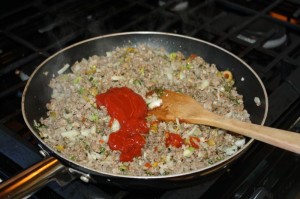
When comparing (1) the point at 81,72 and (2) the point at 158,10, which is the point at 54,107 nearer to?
(1) the point at 81,72

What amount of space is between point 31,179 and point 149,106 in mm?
542

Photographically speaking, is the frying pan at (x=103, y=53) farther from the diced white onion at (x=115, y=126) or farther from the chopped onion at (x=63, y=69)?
the diced white onion at (x=115, y=126)

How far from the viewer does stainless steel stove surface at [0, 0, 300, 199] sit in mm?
1198

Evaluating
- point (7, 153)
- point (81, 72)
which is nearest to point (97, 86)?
point (81, 72)

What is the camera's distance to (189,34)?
1804 mm

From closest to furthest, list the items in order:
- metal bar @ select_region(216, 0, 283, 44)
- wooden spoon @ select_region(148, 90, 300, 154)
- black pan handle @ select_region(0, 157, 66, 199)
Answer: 1. black pan handle @ select_region(0, 157, 66, 199)
2. wooden spoon @ select_region(148, 90, 300, 154)
3. metal bar @ select_region(216, 0, 283, 44)

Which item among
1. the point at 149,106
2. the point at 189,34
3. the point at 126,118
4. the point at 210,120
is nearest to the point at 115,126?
the point at 126,118

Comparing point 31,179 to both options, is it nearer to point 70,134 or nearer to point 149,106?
point 70,134

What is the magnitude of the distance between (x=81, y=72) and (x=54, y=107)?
20cm

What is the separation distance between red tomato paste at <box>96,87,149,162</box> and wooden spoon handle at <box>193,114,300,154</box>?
0.22 metres

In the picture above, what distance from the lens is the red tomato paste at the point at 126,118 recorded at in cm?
125

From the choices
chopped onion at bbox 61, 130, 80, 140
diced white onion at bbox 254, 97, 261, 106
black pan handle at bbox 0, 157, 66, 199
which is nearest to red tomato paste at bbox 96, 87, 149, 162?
chopped onion at bbox 61, 130, 80, 140

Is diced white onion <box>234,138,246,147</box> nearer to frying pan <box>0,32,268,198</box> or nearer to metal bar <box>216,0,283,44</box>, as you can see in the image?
frying pan <box>0,32,268,198</box>

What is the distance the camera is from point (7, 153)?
4.17ft
